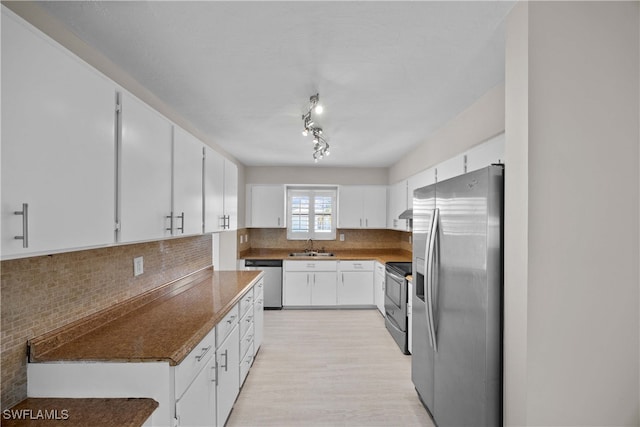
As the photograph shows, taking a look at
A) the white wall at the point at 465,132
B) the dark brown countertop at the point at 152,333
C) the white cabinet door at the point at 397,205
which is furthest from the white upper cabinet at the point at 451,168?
the dark brown countertop at the point at 152,333

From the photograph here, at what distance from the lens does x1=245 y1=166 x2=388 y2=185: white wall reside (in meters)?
5.41

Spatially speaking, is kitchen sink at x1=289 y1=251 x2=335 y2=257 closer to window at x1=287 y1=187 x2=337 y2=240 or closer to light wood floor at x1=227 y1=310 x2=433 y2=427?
window at x1=287 y1=187 x2=337 y2=240

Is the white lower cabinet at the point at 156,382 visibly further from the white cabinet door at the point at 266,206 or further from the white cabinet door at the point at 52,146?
the white cabinet door at the point at 266,206

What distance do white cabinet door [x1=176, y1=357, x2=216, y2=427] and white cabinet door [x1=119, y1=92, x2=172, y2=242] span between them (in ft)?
2.66

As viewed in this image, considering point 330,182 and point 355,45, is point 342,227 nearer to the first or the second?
point 330,182

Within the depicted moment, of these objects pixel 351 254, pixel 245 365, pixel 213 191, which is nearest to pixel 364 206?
pixel 351 254

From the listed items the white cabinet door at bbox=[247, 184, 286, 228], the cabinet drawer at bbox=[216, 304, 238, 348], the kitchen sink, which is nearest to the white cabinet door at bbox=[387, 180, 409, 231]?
the kitchen sink

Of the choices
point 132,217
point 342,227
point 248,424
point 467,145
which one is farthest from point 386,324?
point 132,217

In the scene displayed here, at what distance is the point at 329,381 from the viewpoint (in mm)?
2814

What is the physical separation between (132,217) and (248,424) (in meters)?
1.74

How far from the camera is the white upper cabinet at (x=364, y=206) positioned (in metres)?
5.41

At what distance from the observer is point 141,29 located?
1.53 m

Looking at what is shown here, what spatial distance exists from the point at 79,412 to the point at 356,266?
4.06 m

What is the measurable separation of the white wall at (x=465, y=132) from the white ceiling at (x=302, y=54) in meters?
0.10
